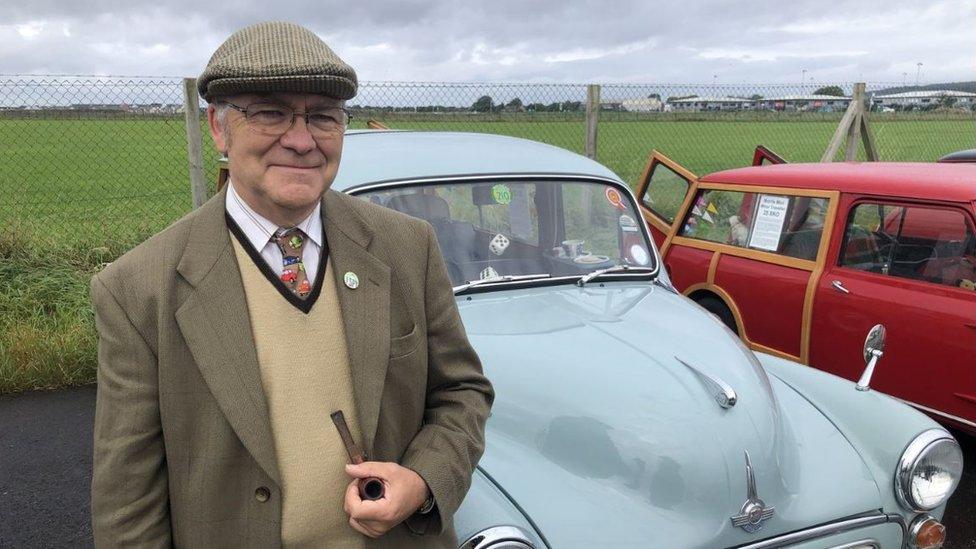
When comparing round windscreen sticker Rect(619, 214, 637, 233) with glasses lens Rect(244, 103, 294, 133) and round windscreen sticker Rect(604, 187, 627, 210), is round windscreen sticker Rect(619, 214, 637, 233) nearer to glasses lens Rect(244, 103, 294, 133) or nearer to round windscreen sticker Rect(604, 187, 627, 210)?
round windscreen sticker Rect(604, 187, 627, 210)

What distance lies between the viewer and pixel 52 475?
3.69 metres

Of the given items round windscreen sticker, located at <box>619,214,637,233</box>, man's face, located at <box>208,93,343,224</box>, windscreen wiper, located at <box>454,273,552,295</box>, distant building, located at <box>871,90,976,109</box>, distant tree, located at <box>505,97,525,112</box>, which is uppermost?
distant building, located at <box>871,90,976,109</box>

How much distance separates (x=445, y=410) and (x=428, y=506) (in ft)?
0.66

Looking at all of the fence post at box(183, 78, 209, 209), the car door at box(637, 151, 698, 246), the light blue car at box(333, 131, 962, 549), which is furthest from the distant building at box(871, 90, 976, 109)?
the fence post at box(183, 78, 209, 209)

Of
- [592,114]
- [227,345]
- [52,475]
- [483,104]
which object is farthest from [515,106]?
[227,345]

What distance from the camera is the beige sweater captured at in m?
1.35

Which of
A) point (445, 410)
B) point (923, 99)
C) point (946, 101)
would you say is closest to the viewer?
point (445, 410)

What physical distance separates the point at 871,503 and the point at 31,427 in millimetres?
4240

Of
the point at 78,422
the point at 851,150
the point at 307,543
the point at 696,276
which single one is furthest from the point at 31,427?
the point at 851,150

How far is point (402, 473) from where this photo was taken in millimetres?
1386

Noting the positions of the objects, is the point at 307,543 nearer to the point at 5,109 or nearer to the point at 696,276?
the point at 696,276

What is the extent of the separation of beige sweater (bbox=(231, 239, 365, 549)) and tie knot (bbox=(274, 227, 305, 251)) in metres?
0.07

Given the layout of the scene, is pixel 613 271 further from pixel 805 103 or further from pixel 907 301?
pixel 805 103

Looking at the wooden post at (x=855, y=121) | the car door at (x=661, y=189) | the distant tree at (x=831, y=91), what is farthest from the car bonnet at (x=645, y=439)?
the distant tree at (x=831, y=91)
